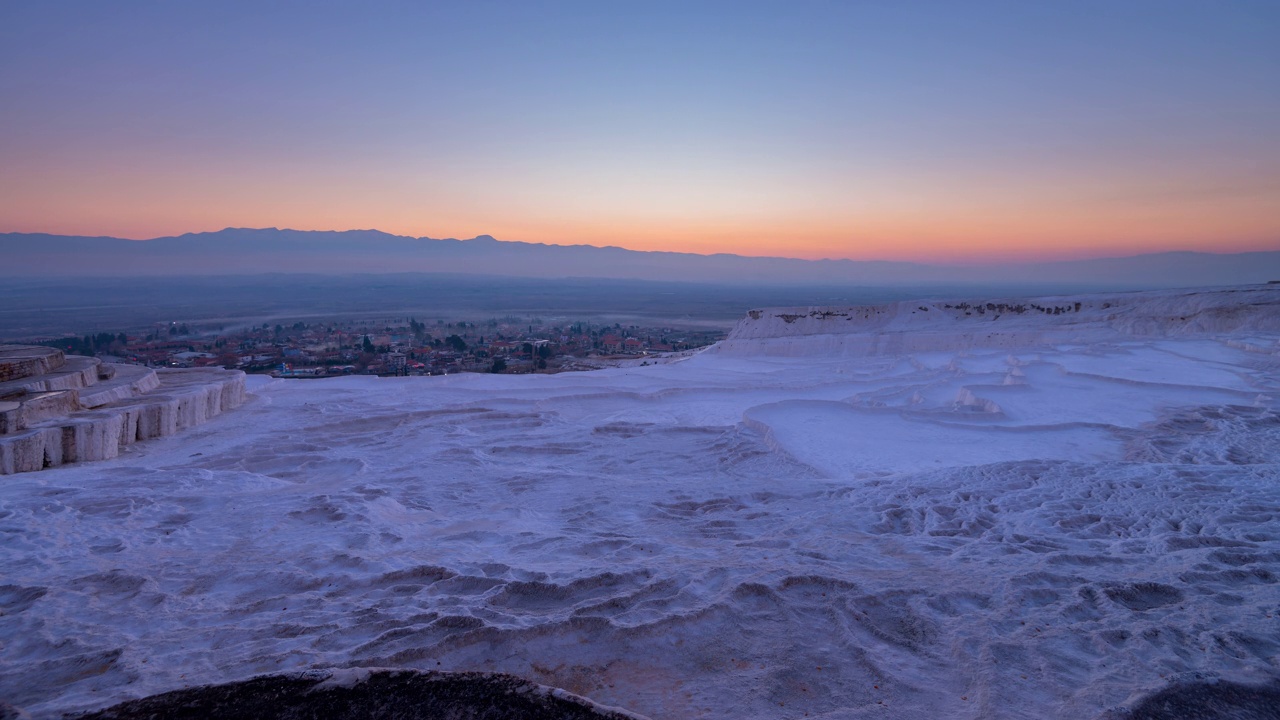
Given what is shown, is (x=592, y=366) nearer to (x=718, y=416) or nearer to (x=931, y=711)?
(x=718, y=416)

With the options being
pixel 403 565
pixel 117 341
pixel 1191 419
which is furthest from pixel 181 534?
pixel 117 341

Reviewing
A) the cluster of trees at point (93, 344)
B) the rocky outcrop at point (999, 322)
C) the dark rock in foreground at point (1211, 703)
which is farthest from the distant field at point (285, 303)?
the dark rock in foreground at point (1211, 703)

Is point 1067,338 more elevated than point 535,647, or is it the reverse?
point 1067,338

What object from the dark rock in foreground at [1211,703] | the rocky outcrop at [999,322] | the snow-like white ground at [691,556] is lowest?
the snow-like white ground at [691,556]

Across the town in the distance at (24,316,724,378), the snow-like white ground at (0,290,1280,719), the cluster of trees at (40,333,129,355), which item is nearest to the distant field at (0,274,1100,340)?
the cluster of trees at (40,333,129,355)

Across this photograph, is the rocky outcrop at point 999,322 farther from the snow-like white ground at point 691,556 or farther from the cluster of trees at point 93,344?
the cluster of trees at point 93,344

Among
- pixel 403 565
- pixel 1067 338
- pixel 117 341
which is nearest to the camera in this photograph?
pixel 403 565
